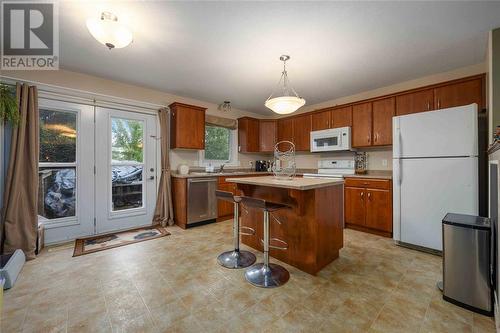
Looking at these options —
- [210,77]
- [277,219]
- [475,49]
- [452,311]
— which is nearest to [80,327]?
[277,219]

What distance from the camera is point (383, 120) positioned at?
138 inches

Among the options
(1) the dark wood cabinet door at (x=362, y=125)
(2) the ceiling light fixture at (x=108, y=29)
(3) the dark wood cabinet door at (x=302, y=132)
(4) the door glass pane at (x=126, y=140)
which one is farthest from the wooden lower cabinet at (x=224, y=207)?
(2) the ceiling light fixture at (x=108, y=29)

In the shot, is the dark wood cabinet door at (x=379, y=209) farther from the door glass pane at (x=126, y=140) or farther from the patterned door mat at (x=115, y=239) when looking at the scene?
the door glass pane at (x=126, y=140)

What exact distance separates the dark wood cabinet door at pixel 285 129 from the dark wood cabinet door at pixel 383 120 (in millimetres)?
1800

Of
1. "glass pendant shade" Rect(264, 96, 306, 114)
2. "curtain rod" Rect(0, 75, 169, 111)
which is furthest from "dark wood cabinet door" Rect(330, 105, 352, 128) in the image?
"curtain rod" Rect(0, 75, 169, 111)

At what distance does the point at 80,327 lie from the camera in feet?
4.65

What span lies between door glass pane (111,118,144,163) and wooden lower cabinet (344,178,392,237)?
3.72m

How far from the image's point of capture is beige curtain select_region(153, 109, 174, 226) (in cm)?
378

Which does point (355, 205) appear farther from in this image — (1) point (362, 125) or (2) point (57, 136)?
(2) point (57, 136)

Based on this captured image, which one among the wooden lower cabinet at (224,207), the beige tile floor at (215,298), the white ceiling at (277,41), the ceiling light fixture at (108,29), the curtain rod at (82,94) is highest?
the white ceiling at (277,41)

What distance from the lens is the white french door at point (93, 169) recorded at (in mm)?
2920

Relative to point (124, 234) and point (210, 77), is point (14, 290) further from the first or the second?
point (210, 77)

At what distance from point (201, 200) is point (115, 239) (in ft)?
4.54

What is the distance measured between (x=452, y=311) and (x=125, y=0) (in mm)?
3577
